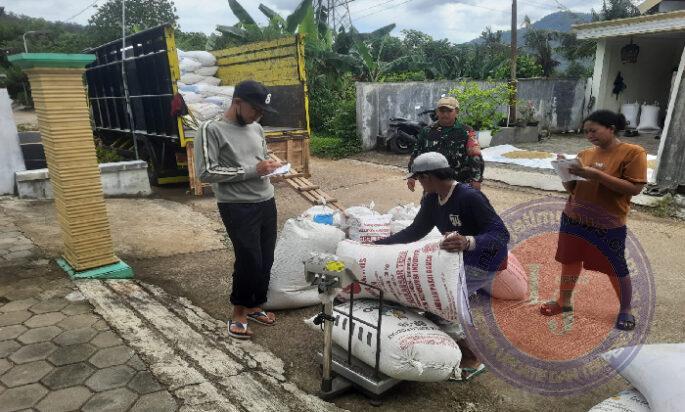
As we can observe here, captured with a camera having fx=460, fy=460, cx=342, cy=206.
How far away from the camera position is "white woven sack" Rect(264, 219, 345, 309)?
3043 mm

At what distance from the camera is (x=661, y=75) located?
12227 millimetres

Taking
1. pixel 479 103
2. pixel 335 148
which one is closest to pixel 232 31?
pixel 335 148

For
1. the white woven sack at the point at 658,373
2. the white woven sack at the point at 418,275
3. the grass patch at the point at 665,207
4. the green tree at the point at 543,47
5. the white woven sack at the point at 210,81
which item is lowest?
the grass patch at the point at 665,207

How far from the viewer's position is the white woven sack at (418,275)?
2.05 meters

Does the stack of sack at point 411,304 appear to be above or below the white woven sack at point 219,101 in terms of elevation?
below

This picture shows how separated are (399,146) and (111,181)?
18.7 ft

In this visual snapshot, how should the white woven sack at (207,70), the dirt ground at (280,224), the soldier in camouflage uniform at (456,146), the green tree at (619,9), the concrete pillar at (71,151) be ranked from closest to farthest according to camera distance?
the dirt ground at (280,224), the concrete pillar at (71,151), the soldier in camouflage uniform at (456,146), the white woven sack at (207,70), the green tree at (619,9)

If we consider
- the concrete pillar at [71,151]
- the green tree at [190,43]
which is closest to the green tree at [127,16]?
the green tree at [190,43]

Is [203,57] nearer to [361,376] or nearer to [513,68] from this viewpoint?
[513,68]

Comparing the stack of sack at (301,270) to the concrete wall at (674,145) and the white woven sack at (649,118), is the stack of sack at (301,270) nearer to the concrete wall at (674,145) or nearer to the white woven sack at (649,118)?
the concrete wall at (674,145)

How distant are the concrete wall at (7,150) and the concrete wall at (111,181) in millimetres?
252

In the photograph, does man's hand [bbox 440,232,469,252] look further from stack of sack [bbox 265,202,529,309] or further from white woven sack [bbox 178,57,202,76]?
white woven sack [bbox 178,57,202,76]

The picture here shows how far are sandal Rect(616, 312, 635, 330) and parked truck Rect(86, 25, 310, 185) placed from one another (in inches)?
189

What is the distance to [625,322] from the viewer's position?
2.84 meters
